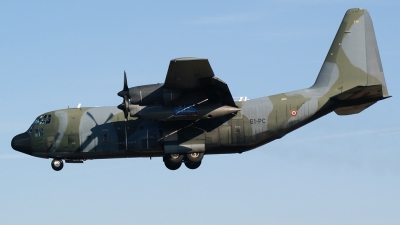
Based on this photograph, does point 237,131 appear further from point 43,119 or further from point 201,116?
point 43,119

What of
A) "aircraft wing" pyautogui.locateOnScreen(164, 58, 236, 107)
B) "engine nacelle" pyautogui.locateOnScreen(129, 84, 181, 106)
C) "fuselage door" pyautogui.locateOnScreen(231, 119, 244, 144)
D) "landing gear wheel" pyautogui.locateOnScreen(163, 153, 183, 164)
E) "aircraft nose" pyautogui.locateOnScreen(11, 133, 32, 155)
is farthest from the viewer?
"aircraft nose" pyautogui.locateOnScreen(11, 133, 32, 155)

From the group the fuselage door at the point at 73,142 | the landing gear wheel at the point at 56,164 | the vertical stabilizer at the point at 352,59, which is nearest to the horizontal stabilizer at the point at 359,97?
the vertical stabilizer at the point at 352,59

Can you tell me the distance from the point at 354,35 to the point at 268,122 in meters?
5.40

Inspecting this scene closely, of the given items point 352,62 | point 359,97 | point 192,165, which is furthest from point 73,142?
point 352,62

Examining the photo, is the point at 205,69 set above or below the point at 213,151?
above

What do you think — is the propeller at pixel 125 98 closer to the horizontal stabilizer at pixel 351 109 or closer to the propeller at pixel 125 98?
the propeller at pixel 125 98

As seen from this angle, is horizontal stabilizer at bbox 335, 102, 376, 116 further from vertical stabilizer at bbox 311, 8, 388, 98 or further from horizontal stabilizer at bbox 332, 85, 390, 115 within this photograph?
vertical stabilizer at bbox 311, 8, 388, 98

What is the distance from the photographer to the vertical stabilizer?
33312mm

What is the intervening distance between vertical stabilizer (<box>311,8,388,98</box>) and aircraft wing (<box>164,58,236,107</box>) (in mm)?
4515

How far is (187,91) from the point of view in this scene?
30.9 metres

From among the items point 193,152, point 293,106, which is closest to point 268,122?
point 293,106

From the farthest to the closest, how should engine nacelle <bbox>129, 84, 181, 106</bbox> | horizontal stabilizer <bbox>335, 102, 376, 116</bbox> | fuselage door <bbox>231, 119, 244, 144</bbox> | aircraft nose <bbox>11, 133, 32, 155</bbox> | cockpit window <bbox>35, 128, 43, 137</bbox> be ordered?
aircraft nose <bbox>11, 133, 32, 155</bbox> → cockpit window <bbox>35, 128, 43, 137</bbox> → horizontal stabilizer <bbox>335, 102, 376, 116</bbox> → fuselage door <bbox>231, 119, 244, 144</bbox> → engine nacelle <bbox>129, 84, 181, 106</bbox>

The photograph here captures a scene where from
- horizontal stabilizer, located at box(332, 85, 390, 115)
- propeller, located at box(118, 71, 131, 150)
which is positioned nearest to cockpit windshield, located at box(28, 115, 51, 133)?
propeller, located at box(118, 71, 131, 150)

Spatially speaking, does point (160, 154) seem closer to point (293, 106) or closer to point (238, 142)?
point (238, 142)
